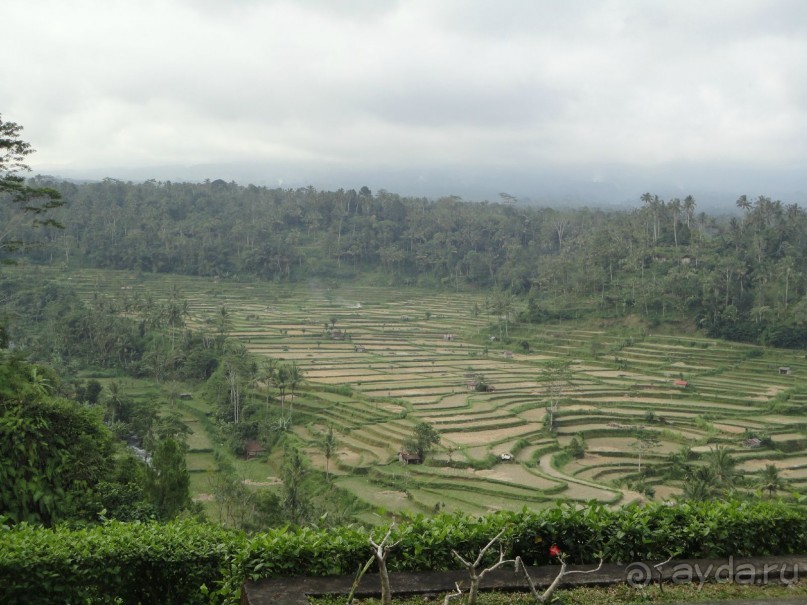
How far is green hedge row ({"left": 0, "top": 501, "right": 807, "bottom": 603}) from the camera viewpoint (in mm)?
4680

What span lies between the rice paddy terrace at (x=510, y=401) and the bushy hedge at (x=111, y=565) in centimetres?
1230

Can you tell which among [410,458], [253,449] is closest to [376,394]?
[253,449]

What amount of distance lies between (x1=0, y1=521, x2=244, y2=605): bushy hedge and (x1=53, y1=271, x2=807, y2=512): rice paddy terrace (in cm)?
1230

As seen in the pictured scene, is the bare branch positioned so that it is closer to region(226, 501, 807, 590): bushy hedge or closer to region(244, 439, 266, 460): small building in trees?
region(226, 501, 807, 590): bushy hedge

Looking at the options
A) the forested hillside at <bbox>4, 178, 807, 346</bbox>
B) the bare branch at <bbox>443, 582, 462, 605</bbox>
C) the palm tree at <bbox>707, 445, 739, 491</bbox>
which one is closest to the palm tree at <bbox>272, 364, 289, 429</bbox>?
the palm tree at <bbox>707, 445, 739, 491</bbox>

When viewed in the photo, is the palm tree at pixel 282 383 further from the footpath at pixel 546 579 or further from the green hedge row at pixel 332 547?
the footpath at pixel 546 579

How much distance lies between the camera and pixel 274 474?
20.9m

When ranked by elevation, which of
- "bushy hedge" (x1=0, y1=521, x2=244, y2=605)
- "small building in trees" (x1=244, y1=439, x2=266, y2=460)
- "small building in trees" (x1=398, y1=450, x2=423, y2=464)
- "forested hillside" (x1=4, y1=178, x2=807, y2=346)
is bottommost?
"small building in trees" (x1=244, y1=439, x2=266, y2=460)

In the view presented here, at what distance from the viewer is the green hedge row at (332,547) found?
4680 mm

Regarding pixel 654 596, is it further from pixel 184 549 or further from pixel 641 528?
pixel 184 549

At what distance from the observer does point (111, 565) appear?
4988mm

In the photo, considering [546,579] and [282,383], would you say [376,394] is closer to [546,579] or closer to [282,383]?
[282,383]

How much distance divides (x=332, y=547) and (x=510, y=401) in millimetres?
23399

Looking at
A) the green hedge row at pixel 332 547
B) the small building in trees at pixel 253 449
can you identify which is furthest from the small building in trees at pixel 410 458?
the green hedge row at pixel 332 547
